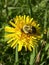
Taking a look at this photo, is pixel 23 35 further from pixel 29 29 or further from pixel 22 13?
pixel 22 13

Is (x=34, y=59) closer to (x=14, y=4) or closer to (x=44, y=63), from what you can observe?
(x=44, y=63)

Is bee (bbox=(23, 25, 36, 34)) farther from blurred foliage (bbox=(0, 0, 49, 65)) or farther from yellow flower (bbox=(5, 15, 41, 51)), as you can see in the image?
blurred foliage (bbox=(0, 0, 49, 65))

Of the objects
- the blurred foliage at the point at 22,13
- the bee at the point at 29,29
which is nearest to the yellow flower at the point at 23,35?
the bee at the point at 29,29

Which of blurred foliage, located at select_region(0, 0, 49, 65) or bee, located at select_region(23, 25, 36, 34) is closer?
bee, located at select_region(23, 25, 36, 34)

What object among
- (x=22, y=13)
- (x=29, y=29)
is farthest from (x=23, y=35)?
(x=22, y=13)

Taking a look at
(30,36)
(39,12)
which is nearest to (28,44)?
(30,36)

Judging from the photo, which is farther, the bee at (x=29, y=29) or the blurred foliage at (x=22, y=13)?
the blurred foliage at (x=22, y=13)

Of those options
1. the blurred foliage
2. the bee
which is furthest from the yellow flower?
the blurred foliage

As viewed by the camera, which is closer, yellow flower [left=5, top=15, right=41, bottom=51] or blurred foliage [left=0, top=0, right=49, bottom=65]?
yellow flower [left=5, top=15, right=41, bottom=51]

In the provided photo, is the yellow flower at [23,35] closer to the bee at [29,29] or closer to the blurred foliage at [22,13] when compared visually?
the bee at [29,29]
